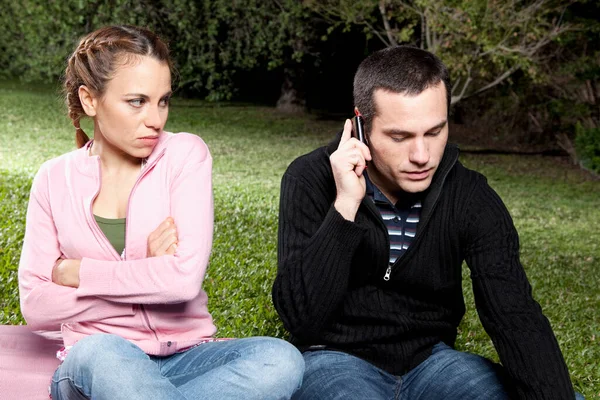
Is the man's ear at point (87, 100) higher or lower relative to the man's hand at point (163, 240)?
higher

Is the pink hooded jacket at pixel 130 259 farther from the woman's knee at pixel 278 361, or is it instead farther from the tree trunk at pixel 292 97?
the tree trunk at pixel 292 97

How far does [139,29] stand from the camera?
3674 mm

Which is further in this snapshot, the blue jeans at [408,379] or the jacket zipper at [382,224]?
the jacket zipper at [382,224]

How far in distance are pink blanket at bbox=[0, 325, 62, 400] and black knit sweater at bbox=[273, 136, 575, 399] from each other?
102 centimetres

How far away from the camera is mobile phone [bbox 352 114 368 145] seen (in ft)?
11.8

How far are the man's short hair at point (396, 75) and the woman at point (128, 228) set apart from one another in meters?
0.71

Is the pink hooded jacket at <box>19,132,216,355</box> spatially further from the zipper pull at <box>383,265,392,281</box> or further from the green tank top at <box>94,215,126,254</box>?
the zipper pull at <box>383,265,392,281</box>

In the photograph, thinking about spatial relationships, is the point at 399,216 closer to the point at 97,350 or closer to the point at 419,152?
the point at 419,152

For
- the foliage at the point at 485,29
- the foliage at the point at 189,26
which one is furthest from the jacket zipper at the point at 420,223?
the foliage at the point at 189,26

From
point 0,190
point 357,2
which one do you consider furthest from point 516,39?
point 0,190

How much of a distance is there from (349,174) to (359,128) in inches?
9.4

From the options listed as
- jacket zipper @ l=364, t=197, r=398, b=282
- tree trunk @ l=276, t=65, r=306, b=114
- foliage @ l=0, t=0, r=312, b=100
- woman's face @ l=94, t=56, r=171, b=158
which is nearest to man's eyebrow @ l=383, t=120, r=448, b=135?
jacket zipper @ l=364, t=197, r=398, b=282

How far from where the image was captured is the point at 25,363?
385cm

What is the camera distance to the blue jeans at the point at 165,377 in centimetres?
310
